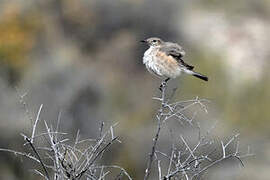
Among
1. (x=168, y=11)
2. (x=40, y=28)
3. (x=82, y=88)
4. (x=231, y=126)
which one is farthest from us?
(x=168, y=11)

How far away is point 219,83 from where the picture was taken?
29.6 metres

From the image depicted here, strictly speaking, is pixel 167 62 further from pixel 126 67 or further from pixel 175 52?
pixel 126 67

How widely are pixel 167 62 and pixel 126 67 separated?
2253cm

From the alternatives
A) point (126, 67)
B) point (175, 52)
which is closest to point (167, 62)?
point (175, 52)

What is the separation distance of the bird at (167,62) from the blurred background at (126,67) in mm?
12037

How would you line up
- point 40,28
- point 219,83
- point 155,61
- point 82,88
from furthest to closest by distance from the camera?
1. point 40,28
2. point 219,83
3. point 82,88
4. point 155,61

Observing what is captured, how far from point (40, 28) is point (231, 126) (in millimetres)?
8271

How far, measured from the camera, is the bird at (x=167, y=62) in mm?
9359

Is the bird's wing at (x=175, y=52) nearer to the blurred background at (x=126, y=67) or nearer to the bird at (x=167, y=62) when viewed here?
the bird at (x=167, y=62)

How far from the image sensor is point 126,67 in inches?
1257

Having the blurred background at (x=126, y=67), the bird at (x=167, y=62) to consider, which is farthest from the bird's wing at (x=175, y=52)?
the blurred background at (x=126, y=67)

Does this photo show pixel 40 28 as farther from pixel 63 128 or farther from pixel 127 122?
pixel 63 128

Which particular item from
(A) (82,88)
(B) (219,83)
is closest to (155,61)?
(A) (82,88)

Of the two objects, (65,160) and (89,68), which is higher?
(65,160)
